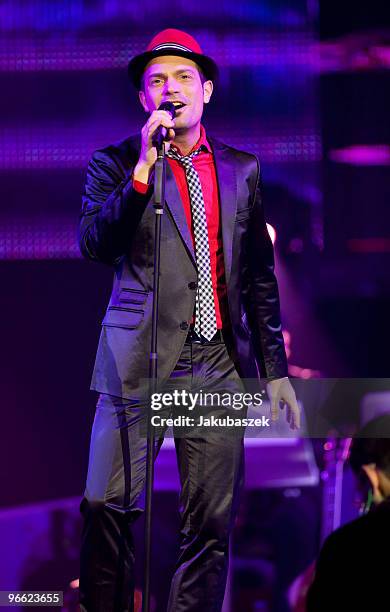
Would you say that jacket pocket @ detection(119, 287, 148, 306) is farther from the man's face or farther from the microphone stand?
the man's face

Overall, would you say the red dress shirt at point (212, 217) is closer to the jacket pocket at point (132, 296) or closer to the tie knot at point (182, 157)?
the tie knot at point (182, 157)

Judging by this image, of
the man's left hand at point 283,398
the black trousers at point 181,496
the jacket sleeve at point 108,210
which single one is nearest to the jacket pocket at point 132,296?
the jacket sleeve at point 108,210

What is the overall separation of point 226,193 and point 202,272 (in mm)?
296

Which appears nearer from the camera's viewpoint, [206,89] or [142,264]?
[142,264]

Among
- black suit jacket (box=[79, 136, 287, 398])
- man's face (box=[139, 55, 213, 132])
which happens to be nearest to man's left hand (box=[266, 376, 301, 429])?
black suit jacket (box=[79, 136, 287, 398])

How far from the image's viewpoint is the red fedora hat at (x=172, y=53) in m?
3.12

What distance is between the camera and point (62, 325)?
4043 mm

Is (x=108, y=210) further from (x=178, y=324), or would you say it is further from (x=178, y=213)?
(x=178, y=324)

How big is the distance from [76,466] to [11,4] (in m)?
2.08

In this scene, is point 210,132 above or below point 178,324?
above

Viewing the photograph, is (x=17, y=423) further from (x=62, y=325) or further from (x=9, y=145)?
(x=9, y=145)

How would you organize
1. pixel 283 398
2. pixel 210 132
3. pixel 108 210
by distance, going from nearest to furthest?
pixel 108 210
pixel 283 398
pixel 210 132

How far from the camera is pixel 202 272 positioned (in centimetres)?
305

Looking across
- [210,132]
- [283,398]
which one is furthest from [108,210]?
[210,132]
